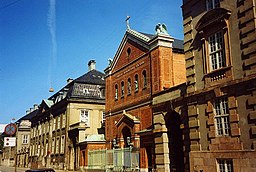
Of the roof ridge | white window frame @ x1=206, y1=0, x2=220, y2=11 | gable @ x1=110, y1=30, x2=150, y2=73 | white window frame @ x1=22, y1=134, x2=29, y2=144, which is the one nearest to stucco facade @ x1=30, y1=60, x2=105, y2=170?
gable @ x1=110, y1=30, x2=150, y2=73

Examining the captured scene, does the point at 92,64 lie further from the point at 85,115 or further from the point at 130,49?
the point at 130,49

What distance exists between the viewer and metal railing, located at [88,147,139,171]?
26.3 meters

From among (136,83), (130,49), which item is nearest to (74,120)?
(136,83)

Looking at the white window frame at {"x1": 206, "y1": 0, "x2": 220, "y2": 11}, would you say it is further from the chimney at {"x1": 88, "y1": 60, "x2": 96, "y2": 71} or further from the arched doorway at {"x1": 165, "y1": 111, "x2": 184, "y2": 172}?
the chimney at {"x1": 88, "y1": 60, "x2": 96, "y2": 71}

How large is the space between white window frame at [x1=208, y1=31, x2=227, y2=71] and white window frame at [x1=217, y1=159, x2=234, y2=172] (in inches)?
204

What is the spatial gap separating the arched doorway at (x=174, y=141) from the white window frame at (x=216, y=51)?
5.62 meters

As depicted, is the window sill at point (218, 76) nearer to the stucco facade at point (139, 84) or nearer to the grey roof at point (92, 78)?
the stucco facade at point (139, 84)

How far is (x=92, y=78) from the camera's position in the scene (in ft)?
160

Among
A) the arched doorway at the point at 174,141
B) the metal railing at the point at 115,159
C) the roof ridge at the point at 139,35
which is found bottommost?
the metal railing at the point at 115,159

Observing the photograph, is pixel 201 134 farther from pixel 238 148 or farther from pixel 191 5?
pixel 191 5

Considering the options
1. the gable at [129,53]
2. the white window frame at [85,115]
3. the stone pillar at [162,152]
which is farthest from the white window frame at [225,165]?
the white window frame at [85,115]

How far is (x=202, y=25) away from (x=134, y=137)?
13699 millimetres

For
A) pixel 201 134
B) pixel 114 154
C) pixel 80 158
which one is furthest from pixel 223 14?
pixel 80 158

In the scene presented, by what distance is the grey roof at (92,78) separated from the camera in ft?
154
